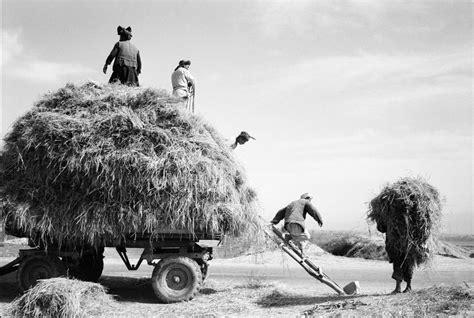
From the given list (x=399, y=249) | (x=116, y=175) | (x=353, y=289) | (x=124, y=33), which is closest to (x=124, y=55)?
(x=124, y=33)

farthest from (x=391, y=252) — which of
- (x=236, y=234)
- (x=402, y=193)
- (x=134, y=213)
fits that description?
(x=134, y=213)

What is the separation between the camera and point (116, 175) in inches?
340

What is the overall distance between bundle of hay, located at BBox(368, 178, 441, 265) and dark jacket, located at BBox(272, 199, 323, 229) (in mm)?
1951

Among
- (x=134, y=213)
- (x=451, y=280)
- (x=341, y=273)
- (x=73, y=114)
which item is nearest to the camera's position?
(x=134, y=213)

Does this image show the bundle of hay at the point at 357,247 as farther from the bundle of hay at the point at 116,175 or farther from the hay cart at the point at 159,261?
the hay cart at the point at 159,261

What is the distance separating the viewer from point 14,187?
899cm

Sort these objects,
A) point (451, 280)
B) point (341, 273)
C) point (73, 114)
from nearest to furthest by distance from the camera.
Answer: point (73, 114) < point (451, 280) < point (341, 273)

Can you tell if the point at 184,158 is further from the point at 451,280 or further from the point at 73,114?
the point at 451,280

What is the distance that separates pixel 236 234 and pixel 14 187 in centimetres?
429

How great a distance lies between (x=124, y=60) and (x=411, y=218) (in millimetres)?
7500

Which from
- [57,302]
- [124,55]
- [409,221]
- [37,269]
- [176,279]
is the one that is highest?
[124,55]

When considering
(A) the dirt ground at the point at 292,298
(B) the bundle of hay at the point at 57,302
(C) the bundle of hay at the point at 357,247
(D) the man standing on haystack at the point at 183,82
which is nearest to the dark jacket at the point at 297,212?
(A) the dirt ground at the point at 292,298

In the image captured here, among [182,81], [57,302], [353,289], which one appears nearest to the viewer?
[57,302]

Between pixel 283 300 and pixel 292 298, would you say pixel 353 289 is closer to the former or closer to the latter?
pixel 292 298
